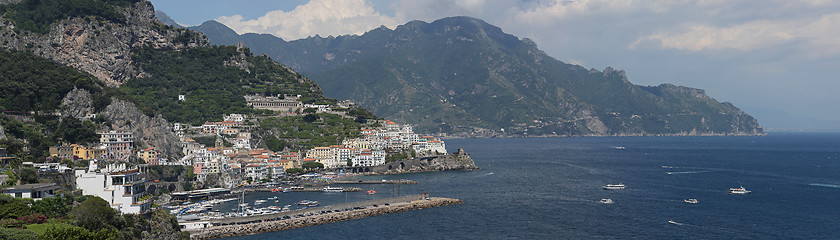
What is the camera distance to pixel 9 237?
33.5m

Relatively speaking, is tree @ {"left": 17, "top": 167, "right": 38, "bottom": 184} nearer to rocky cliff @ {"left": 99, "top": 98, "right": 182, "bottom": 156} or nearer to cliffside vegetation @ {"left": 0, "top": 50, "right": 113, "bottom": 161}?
cliffside vegetation @ {"left": 0, "top": 50, "right": 113, "bottom": 161}

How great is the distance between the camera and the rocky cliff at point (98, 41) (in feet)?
407

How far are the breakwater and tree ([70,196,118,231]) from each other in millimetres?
14653

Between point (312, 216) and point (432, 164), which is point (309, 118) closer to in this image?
point (432, 164)

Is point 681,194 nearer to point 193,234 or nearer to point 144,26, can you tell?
point 193,234

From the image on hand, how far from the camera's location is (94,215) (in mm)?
40406

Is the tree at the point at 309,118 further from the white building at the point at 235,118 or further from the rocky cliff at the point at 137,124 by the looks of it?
the rocky cliff at the point at 137,124

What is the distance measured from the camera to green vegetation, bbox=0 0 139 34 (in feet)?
418

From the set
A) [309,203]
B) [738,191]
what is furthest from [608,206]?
[309,203]

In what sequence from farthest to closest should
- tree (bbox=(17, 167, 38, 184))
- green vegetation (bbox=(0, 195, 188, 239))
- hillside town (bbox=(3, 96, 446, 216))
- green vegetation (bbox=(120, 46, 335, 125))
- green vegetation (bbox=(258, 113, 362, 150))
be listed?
1. green vegetation (bbox=(120, 46, 335, 125))
2. green vegetation (bbox=(258, 113, 362, 150))
3. tree (bbox=(17, 167, 38, 184))
4. hillside town (bbox=(3, 96, 446, 216))
5. green vegetation (bbox=(0, 195, 188, 239))

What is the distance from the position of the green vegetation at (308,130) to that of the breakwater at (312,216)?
49090 millimetres

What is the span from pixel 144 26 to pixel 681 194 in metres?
120

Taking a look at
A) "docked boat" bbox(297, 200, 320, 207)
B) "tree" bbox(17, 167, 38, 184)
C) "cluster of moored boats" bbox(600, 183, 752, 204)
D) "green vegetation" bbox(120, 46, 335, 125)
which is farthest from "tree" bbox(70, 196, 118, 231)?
"green vegetation" bbox(120, 46, 335, 125)

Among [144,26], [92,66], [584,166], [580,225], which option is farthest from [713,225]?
[144,26]
